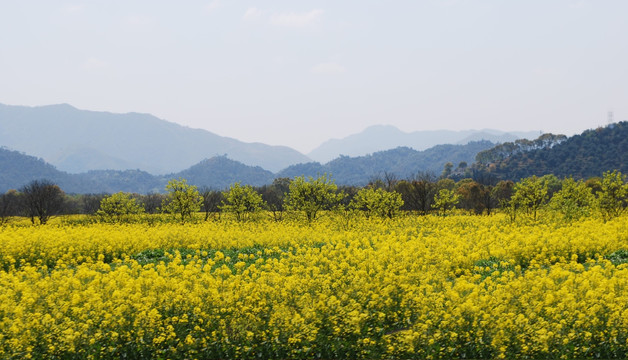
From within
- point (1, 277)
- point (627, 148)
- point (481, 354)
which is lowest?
point (481, 354)

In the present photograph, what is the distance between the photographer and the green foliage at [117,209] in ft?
128

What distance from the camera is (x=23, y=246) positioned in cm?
2009

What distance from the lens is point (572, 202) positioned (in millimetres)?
29844

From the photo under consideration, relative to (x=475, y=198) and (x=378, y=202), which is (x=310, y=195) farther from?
(x=475, y=198)

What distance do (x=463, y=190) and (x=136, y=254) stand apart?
73442 millimetres

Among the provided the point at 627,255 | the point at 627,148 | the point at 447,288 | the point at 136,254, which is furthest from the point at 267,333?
the point at 627,148

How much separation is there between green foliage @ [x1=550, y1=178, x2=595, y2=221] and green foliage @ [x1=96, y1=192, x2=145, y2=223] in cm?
3568

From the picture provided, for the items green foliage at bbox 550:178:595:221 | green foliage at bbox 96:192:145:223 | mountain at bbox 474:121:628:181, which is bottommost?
green foliage at bbox 550:178:595:221

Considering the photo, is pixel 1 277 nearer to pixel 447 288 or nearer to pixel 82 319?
pixel 82 319

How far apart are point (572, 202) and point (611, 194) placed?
2.51 meters

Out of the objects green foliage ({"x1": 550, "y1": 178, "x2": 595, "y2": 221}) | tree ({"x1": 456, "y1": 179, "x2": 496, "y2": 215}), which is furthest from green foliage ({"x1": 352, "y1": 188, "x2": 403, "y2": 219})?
tree ({"x1": 456, "y1": 179, "x2": 496, "y2": 215})

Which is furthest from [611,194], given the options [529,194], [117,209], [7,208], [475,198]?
[7,208]

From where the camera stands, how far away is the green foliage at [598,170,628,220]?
28.5 metres

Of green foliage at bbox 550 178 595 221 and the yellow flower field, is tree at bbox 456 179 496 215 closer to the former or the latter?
green foliage at bbox 550 178 595 221
